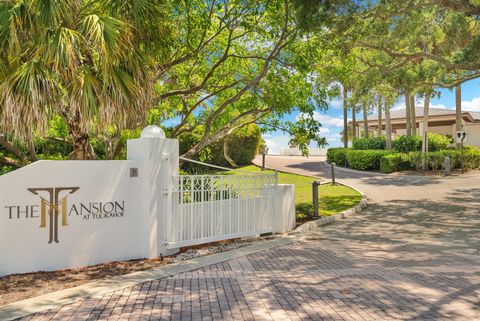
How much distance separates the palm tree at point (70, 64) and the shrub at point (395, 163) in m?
20.5

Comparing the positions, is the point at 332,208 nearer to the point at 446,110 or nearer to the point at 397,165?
the point at 397,165

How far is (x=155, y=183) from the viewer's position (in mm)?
7594

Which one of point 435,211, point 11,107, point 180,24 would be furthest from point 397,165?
point 11,107

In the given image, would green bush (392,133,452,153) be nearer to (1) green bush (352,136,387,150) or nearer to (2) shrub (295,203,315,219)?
(1) green bush (352,136,387,150)

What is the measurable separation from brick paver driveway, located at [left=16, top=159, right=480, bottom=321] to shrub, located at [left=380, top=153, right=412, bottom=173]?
1565 centimetres

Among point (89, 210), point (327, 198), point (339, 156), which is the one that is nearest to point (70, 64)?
point (89, 210)

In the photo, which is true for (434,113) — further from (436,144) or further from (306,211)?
(306,211)

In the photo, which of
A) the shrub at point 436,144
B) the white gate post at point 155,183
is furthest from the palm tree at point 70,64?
the shrub at point 436,144

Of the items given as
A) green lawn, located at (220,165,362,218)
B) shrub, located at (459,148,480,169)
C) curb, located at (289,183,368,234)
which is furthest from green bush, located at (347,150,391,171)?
curb, located at (289,183,368,234)

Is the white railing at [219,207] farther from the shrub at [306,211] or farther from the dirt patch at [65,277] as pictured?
the shrub at [306,211]

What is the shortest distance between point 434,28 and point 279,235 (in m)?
11.8

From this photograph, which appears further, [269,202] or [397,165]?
[397,165]

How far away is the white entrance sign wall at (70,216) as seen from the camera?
6324mm

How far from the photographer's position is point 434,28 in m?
16.7
